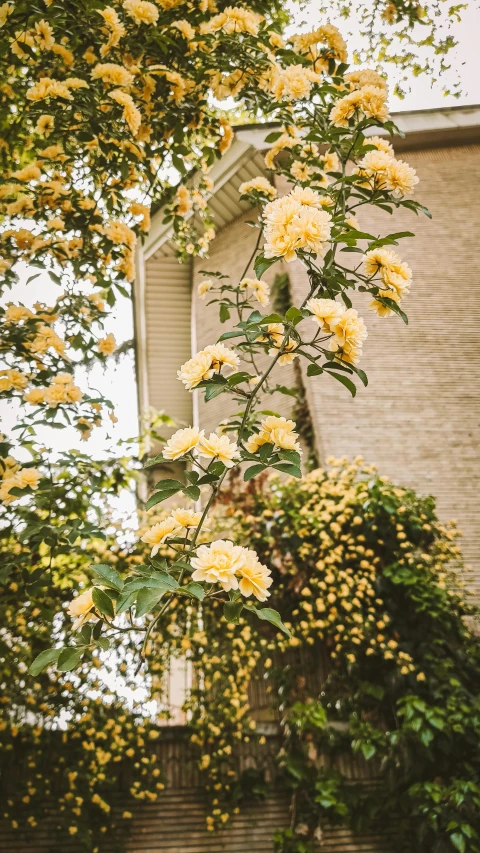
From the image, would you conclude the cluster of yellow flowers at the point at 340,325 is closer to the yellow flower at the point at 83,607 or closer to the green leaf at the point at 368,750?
the yellow flower at the point at 83,607

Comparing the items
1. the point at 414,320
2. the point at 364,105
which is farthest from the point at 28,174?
the point at 414,320

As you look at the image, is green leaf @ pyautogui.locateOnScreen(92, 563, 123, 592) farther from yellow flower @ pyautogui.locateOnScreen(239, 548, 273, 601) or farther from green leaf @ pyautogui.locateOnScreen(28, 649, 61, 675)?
yellow flower @ pyautogui.locateOnScreen(239, 548, 273, 601)

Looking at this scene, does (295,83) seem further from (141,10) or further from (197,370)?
(197,370)

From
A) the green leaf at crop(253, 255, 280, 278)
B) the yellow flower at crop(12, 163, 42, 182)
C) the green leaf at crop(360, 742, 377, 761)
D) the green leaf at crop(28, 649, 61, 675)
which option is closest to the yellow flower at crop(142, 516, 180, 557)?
the green leaf at crop(28, 649, 61, 675)

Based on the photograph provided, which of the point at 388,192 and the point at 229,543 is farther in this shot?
the point at 388,192

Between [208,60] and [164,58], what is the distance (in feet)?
0.86

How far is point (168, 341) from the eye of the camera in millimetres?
10367

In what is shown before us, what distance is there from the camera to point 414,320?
7035 mm

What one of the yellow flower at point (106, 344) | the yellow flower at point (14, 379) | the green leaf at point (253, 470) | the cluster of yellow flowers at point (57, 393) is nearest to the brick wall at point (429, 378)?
the yellow flower at point (106, 344)

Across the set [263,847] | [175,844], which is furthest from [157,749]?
[263,847]

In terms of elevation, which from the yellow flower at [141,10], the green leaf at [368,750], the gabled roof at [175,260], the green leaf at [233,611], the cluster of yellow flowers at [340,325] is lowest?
the green leaf at [368,750]

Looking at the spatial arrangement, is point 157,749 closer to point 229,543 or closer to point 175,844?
point 175,844

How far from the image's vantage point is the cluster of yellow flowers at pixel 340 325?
5.05 ft

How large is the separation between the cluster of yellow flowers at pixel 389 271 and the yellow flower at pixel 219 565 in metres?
0.91
